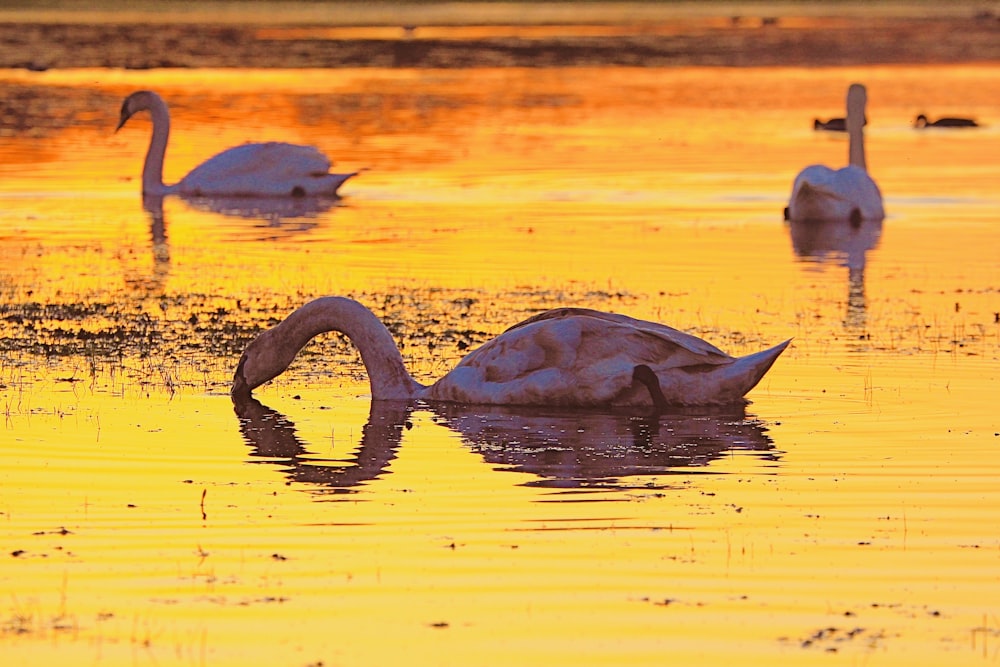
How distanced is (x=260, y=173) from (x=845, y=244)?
878 cm

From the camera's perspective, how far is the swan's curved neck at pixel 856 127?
2786 cm

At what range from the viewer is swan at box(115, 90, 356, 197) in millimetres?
28203

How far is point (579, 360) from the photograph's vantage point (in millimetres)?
12836

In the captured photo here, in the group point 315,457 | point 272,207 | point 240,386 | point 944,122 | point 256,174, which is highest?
point 944,122

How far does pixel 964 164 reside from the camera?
31.2 m

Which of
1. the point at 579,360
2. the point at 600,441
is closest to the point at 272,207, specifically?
the point at 579,360

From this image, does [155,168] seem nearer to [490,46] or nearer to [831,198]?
[831,198]

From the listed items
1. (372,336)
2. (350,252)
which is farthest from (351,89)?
(372,336)

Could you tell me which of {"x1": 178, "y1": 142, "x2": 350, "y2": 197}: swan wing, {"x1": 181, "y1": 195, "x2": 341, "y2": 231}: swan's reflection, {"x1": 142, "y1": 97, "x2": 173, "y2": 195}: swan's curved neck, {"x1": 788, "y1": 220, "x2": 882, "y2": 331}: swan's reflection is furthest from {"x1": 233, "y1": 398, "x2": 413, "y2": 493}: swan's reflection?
{"x1": 142, "y1": 97, "x2": 173, "y2": 195}: swan's curved neck

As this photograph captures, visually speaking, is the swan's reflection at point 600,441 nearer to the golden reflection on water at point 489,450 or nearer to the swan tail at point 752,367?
the golden reflection on water at point 489,450

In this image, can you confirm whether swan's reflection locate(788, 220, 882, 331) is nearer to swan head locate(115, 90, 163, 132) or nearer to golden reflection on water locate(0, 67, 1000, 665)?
golden reflection on water locate(0, 67, 1000, 665)

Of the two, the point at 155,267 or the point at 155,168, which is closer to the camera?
the point at 155,267

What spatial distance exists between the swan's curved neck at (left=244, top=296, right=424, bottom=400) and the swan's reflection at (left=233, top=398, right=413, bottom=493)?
14cm

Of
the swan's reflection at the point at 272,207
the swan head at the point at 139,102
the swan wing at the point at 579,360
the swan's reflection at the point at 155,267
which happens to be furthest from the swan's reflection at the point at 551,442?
the swan head at the point at 139,102
